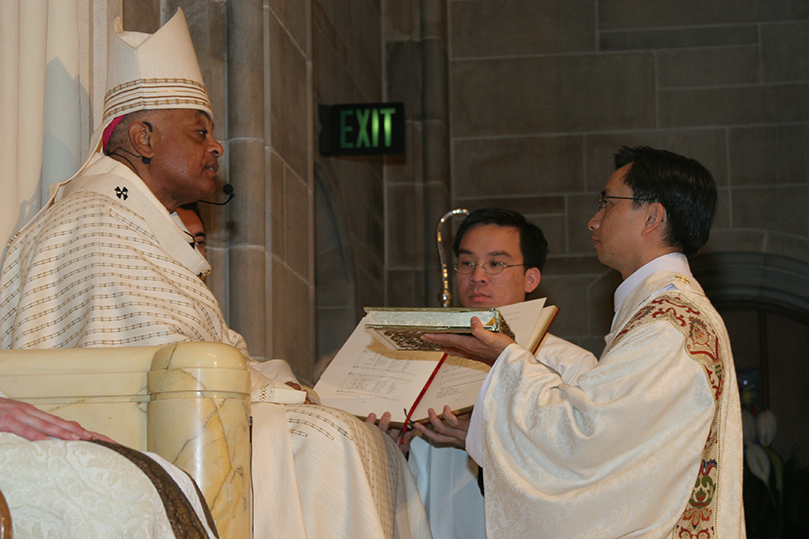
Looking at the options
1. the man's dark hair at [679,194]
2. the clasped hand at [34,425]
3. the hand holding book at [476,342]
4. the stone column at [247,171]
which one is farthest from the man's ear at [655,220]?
the stone column at [247,171]

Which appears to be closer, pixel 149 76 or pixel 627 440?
pixel 627 440

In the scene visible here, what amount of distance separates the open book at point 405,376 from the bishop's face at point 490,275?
65 cm

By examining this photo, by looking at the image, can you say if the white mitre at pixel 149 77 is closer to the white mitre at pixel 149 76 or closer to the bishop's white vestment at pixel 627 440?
the white mitre at pixel 149 76

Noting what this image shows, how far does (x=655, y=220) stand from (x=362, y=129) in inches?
140

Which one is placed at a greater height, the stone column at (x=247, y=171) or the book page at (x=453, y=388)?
the stone column at (x=247, y=171)

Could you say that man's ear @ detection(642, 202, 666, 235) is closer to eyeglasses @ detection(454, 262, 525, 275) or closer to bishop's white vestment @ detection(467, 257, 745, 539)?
bishop's white vestment @ detection(467, 257, 745, 539)

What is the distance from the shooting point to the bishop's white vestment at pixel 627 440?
2850 mm

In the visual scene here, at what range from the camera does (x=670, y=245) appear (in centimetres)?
340

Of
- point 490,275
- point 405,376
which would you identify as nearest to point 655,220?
point 405,376

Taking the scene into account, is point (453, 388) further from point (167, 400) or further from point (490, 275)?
point (167, 400)

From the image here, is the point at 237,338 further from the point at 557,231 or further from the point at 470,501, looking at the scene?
the point at 557,231

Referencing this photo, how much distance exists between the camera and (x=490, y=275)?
14.4 feet

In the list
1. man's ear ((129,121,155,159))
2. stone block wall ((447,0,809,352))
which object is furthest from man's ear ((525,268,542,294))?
stone block wall ((447,0,809,352))

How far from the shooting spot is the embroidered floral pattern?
9.70 ft
